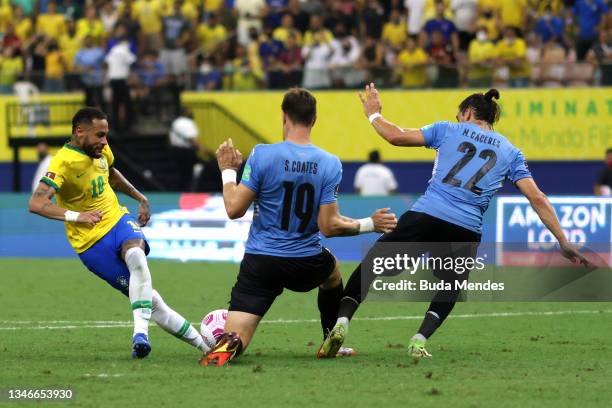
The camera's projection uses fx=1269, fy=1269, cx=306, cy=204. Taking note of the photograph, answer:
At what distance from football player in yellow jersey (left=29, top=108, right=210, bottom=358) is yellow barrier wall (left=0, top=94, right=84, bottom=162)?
19.6 metres

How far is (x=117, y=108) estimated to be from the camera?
1142 inches

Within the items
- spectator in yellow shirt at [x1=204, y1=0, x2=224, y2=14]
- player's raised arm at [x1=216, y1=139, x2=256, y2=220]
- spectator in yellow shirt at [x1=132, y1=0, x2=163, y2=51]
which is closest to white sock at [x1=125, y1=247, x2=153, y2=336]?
player's raised arm at [x1=216, y1=139, x2=256, y2=220]

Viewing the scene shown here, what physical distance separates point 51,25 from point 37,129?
272 centimetres

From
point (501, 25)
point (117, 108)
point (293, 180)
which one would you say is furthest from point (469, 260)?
point (117, 108)

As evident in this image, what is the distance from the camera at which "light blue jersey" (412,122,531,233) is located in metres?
9.95

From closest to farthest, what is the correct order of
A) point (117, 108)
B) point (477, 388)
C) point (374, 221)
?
point (477, 388), point (374, 221), point (117, 108)

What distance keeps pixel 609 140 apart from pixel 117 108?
36.0ft

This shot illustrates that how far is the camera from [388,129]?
9.77 m

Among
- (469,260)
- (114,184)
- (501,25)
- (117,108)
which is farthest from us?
(117,108)

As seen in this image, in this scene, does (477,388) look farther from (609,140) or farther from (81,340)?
(609,140)

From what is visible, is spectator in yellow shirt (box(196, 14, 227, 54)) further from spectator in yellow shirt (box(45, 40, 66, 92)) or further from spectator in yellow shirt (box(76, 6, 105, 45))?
spectator in yellow shirt (box(45, 40, 66, 92))

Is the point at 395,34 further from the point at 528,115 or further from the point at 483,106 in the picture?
the point at 483,106

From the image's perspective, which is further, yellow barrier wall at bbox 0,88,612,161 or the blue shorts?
yellow barrier wall at bbox 0,88,612,161

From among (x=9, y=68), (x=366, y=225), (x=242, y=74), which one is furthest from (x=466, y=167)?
(x=9, y=68)
